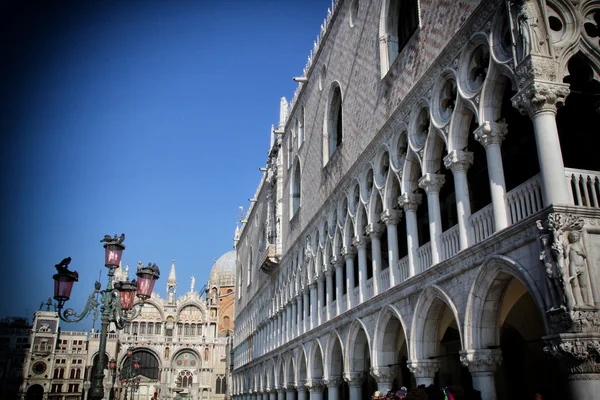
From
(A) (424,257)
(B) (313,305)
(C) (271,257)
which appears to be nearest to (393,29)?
(A) (424,257)

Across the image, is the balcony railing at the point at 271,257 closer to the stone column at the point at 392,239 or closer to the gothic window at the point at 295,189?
the gothic window at the point at 295,189

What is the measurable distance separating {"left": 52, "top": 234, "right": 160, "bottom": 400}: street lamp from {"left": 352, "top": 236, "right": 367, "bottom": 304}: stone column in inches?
209

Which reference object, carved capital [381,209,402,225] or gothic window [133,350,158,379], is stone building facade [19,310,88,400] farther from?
carved capital [381,209,402,225]

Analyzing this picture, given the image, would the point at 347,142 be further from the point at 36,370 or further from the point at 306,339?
the point at 36,370

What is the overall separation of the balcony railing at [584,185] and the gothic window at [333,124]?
1175 cm

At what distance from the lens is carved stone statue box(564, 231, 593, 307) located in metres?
6.73

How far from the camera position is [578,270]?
6.81 metres

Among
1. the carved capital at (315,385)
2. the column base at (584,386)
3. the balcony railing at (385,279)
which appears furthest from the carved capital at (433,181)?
the carved capital at (315,385)

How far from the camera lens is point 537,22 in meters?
7.89

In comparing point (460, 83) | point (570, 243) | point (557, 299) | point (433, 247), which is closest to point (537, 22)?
point (460, 83)

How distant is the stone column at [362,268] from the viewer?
14.6 meters

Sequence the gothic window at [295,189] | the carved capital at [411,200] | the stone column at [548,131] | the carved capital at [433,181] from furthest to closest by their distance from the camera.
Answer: the gothic window at [295,189], the carved capital at [411,200], the carved capital at [433,181], the stone column at [548,131]

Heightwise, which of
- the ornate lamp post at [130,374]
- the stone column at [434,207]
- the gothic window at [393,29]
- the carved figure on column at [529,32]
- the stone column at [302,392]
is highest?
the gothic window at [393,29]

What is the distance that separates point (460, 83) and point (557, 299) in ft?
14.4
